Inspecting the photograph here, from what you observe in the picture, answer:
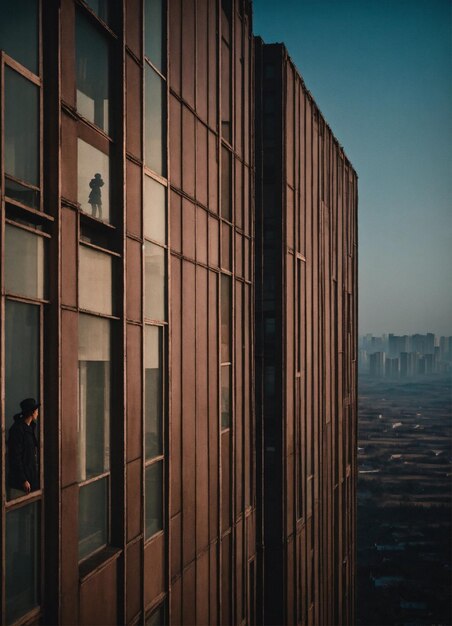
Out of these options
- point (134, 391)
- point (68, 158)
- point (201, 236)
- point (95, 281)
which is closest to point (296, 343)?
point (201, 236)

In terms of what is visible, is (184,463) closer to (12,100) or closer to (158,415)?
(158,415)

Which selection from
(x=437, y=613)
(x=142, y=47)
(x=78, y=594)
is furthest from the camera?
(x=437, y=613)

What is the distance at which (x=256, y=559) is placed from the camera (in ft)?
74.4

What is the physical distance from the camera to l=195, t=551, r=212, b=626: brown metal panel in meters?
16.4

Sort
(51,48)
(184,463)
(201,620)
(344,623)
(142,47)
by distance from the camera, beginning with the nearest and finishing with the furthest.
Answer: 1. (51,48)
2. (142,47)
3. (184,463)
4. (201,620)
5. (344,623)

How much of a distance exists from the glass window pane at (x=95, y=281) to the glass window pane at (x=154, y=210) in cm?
189

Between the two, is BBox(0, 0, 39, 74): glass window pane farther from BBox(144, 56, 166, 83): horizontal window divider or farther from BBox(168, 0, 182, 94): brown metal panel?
BBox(168, 0, 182, 94): brown metal panel

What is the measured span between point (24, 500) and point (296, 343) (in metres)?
18.5

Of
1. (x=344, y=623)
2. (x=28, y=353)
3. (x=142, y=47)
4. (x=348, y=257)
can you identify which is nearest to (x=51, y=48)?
(x=142, y=47)

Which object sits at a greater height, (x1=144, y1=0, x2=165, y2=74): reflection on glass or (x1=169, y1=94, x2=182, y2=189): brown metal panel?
(x1=144, y1=0, x2=165, y2=74): reflection on glass

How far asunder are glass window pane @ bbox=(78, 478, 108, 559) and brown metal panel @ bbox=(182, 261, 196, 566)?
376 centimetres

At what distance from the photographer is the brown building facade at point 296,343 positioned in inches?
981

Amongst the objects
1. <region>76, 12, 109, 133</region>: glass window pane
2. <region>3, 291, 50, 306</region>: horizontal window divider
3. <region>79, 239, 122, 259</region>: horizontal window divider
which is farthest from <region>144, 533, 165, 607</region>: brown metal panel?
<region>76, 12, 109, 133</region>: glass window pane

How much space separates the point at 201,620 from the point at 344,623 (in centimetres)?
2670
